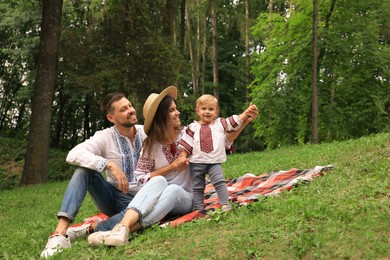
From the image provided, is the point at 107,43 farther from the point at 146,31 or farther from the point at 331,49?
the point at 331,49

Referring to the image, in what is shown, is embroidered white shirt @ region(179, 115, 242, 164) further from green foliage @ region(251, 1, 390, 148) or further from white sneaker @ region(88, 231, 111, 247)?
green foliage @ region(251, 1, 390, 148)

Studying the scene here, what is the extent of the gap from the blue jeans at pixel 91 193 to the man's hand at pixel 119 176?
8.2 inches

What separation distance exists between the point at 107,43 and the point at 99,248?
13447 mm

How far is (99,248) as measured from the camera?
4.26 metres

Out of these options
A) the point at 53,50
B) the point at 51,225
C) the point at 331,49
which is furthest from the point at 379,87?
the point at 51,225

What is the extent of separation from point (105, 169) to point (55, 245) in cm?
88

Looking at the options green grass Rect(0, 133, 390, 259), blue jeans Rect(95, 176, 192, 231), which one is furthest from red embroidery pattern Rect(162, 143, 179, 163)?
green grass Rect(0, 133, 390, 259)

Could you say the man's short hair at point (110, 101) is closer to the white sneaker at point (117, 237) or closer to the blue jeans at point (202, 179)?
the blue jeans at point (202, 179)

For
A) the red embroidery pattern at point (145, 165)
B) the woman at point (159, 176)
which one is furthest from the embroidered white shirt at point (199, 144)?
the red embroidery pattern at point (145, 165)

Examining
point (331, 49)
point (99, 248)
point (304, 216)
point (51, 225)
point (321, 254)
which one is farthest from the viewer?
point (331, 49)

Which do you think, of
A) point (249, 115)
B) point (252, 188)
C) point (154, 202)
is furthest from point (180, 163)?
point (252, 188)

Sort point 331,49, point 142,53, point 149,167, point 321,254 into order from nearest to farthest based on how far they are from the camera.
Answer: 1. point 321,254
2. point 149,167
3. point 142,53
4. point 331,49

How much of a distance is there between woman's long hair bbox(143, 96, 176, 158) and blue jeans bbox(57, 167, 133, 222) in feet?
1.75

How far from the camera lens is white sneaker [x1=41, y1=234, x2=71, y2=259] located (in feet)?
14.5
